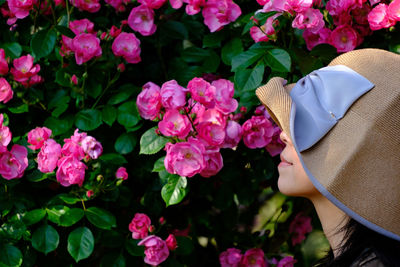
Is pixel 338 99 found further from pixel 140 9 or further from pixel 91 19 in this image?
pixel 91 19

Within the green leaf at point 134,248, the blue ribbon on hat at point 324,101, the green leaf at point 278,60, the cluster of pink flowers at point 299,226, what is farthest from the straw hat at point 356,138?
the cluster of pink flowers at point 299,226

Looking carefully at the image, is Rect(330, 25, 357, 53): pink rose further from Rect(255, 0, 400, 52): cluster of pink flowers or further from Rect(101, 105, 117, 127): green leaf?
Rect(101, 105, 117, 127): green leaf

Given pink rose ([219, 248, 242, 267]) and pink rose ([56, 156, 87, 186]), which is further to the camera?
pink rose ([219, 248, 242, 267])

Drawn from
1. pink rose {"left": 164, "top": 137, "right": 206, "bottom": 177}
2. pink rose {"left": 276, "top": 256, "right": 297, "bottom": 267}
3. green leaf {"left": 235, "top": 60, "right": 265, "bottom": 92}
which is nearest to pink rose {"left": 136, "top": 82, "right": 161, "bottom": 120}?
pink rose {"left": 164, "top": 137, "right": 206, "bottom": 177}

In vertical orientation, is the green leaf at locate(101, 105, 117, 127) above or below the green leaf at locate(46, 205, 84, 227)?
above

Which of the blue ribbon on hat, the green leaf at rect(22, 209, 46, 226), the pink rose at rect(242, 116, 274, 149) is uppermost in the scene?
the blue ribbon on hat

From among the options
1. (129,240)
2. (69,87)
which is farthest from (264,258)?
(69,87)

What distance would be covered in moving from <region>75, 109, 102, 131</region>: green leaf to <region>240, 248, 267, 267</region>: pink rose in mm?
648

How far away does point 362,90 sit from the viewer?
1434mm

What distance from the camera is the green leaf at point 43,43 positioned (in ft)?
6.27

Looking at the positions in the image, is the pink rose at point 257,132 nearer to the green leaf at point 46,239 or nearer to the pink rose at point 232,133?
the pink rose at point 232,133

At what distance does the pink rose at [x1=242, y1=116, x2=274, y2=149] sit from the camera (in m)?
1.78

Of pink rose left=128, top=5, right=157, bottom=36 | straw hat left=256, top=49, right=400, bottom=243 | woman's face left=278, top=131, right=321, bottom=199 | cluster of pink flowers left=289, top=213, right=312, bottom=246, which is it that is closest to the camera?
straw hat left=256, top=49, right=400, bottom=243

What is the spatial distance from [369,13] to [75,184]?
967 mm
